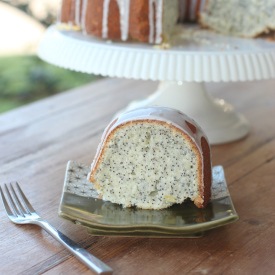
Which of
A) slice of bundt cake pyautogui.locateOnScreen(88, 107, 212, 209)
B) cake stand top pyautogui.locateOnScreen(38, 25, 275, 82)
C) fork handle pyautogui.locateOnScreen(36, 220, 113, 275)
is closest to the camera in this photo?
fork handle pyautogui.locateOnScreen(36, 220, 113, 275)

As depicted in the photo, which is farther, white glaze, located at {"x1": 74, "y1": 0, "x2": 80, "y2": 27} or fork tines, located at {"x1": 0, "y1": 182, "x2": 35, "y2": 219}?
white glaze, located at {"x1": 74, "y1": 0, "x2": 80, "y2": 27}

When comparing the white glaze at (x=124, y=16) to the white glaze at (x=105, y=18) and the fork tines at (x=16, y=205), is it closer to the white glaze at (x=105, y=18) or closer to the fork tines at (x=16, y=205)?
the white glaze at (x=105, y=18)

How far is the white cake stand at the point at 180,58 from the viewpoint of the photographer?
34.2 inches

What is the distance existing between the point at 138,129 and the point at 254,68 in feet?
1.16

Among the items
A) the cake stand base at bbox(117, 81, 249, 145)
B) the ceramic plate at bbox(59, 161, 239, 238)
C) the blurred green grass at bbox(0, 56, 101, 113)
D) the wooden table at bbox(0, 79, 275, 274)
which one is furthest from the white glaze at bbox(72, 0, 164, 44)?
the blurred green grass at bbox(0, 56, 101, 113)

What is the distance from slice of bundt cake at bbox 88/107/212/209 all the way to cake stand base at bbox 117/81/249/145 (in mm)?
386

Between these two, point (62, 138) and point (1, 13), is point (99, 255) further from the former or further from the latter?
point (1, 13)

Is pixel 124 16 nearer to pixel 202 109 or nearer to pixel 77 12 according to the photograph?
pixel 77 12

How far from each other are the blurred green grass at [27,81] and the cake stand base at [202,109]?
65.0 inches

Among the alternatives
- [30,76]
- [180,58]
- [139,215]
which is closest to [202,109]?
[180,58]

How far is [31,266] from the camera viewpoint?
606 millimetres

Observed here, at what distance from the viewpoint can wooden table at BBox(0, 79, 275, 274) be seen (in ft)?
2.01

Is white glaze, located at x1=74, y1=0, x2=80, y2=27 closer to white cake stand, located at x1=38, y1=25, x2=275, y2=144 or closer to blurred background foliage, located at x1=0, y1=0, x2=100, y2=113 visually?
white cake stand, located at x1=38, y1=25, x2=275, y2=144

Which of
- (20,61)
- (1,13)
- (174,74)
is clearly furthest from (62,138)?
(1,13)
